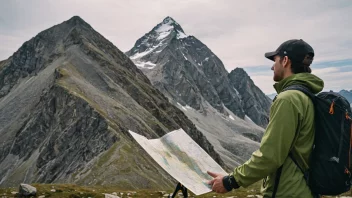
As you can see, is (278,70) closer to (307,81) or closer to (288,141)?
(307,81)

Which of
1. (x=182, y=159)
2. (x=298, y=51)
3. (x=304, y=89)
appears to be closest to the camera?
(x=304, y=89)

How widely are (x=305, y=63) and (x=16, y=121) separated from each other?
417 feet

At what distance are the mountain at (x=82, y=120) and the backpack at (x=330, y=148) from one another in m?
51.0

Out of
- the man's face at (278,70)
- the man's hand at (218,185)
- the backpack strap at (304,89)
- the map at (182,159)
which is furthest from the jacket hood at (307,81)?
the map at (182,159)

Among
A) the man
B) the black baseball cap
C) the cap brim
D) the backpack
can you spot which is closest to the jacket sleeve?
the man

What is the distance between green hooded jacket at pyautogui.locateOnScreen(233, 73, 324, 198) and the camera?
5883 millimetres

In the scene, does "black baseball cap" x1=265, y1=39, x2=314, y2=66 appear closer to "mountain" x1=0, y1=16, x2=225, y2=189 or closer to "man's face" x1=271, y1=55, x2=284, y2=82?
"man's face" x1=271, y1=55, x2=284, y2=82

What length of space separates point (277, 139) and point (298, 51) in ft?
5.68

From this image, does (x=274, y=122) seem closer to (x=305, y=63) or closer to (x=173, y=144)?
(x=305, y=63)

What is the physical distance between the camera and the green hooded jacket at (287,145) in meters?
5.88

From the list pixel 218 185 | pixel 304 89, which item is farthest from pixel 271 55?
A: pixel 218 185

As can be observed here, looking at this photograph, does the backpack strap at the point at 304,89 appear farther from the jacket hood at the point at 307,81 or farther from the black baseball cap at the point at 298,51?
the black baseball cap at the point at 298,51

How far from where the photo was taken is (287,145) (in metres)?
5.91

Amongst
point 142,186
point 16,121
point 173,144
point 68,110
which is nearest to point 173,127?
point 68,110
